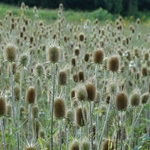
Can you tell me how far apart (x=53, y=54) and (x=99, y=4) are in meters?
31.5

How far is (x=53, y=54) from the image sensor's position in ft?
9.70

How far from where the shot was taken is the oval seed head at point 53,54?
293cm

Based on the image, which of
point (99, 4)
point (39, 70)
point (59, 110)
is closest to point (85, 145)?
point (59, 110)

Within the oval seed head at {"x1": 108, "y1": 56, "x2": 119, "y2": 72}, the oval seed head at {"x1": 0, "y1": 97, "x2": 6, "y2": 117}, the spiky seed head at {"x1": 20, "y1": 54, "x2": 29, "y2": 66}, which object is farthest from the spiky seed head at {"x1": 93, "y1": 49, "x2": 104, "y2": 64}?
the oval seed head at {"x1": 0, "y1": 97, "x2": 6, "y2": 117}

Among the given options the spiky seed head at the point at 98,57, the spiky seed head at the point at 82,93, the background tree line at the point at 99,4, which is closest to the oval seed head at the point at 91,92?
the spiky seed head at the point at 82,93

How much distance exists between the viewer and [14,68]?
12.8ft

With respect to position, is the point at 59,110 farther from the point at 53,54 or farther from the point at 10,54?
the point at 10,54

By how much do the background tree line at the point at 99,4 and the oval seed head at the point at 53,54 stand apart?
86.2 ft

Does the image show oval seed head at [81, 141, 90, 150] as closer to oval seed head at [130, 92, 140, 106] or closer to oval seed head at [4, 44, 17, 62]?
oval seed head at [130, 92, 140, 106]

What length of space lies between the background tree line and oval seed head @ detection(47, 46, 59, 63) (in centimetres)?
2628

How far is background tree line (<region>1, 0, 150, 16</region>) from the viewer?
30.9 metres

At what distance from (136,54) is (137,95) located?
2.69 metres

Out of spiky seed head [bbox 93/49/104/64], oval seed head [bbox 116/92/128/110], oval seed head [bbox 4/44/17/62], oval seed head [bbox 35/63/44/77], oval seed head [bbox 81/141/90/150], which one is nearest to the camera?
oval seed head [bbox 81/141/90/150]

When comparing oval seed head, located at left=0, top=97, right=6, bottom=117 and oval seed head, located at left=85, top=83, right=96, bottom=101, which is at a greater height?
oval seed head, located at left=85, top=83, right=96, bottom=101
